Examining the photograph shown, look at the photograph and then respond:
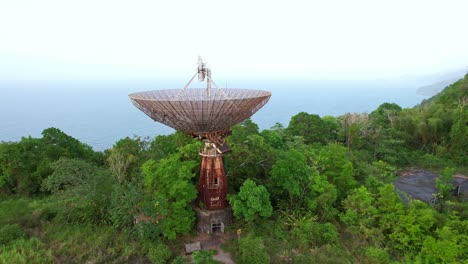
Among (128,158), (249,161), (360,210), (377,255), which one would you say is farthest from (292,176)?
(128,158)

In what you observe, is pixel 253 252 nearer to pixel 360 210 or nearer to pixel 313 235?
pixel 313 235

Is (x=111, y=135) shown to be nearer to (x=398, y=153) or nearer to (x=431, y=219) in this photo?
(x=398, y=153)

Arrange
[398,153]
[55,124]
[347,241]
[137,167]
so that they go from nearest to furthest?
[347,241] < [137,167] < [398,153] < [55,124]

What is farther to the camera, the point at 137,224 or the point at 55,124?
the point at 55,124

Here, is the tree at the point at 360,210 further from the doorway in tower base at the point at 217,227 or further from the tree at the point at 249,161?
the doorway in tower base at the point at 217,227

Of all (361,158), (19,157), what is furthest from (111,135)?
(361,158)
